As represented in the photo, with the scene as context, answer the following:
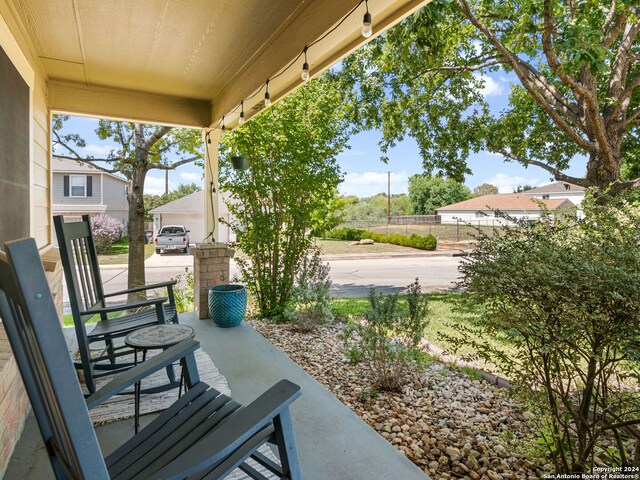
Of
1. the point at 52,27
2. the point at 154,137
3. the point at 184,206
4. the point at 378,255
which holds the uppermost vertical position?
the point at 154,137

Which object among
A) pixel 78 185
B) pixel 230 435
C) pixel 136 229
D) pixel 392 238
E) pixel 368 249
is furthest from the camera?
pixel 392 238

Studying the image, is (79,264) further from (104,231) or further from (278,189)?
(104,231)

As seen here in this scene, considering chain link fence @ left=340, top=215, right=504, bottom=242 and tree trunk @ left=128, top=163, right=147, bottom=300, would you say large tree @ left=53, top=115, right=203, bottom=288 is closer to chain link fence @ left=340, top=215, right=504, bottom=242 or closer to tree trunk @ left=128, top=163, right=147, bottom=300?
tree trunk @ left=128, top=163, right=147, bottom=300

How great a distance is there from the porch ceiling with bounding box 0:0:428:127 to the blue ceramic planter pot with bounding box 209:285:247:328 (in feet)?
6.31

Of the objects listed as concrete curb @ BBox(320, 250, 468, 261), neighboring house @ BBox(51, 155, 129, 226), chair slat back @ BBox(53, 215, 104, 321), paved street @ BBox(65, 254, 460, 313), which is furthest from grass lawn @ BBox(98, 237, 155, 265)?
chair slat back @ BBox(53, 215, 104, 321)

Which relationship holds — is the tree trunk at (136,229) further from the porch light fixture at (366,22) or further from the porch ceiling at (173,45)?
the porch light fixture at (366,22)

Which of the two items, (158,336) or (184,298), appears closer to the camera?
(158,336)

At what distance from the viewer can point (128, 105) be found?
13.5 feet

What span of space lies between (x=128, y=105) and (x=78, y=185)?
15.1m

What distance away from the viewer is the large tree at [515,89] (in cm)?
484

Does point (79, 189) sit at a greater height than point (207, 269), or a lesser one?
greater

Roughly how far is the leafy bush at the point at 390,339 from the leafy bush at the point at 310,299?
118cm

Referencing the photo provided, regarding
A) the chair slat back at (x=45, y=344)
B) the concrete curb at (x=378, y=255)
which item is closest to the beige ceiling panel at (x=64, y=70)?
the chair slat back at (x=45, y=344)

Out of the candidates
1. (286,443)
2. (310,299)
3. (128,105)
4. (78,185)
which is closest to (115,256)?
(78,185)
